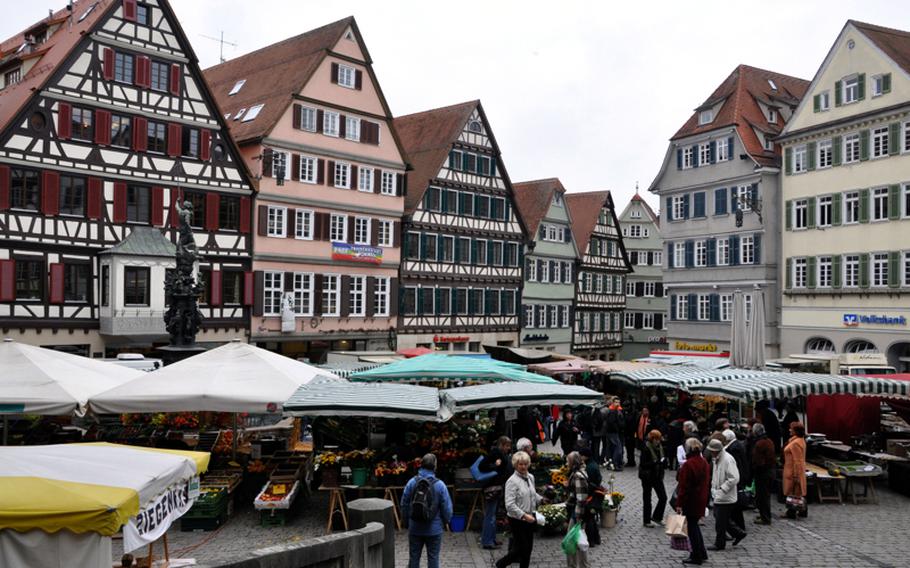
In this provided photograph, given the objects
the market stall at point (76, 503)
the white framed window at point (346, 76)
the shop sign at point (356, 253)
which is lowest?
the market stall at point (76, 503)

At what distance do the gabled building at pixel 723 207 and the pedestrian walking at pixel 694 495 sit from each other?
27.5m

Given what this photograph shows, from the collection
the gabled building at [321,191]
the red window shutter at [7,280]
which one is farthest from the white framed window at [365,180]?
the red window shutter at [7,280]

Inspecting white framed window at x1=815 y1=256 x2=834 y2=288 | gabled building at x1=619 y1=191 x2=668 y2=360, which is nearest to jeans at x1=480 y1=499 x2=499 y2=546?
white framed window at x1=815 y1=256 x2=834 y2=288

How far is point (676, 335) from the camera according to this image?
140 feet

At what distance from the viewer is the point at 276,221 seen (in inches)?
1324

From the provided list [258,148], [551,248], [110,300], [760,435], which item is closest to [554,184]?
[551,248]

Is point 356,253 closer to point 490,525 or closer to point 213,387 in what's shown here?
point 213,387

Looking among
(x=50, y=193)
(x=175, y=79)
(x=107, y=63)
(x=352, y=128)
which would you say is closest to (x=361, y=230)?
(x=352, y=128)

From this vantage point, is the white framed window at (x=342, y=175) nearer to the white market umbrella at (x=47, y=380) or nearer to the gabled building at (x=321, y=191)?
the gabled building at (x=321, y=191)

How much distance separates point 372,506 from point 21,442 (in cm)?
1074

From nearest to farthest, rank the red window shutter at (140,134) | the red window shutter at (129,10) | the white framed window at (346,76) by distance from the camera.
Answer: the red window shutter at (129,10) < the red window shutter at (140,134) < the white framed window at (346,76)

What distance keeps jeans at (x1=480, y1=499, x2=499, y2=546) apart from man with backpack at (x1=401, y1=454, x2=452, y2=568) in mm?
1866

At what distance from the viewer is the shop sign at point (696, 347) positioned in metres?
40.5

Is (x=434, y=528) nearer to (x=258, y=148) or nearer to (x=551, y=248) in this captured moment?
(x=258, y=148)
